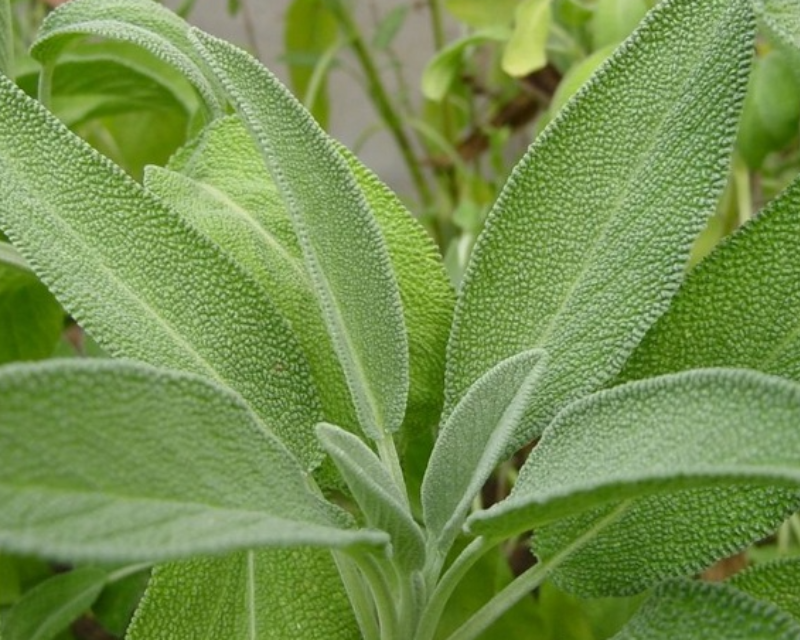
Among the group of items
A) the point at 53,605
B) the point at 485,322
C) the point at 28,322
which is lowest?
the point at 53,605

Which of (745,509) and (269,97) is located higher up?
(269,97)

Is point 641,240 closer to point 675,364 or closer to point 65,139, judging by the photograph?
point 675,364

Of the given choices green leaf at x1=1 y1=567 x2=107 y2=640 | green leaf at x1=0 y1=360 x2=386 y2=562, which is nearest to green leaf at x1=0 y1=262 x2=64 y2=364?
green leaf at x1=1 y1=567 x2=107 y2=640

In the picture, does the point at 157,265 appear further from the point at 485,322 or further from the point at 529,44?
the point at 529,44

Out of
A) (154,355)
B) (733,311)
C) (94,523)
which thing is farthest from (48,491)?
(733,311)

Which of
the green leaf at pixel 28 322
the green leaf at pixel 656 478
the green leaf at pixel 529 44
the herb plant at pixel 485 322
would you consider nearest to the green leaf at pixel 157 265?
the herb plant at pixel 485 322

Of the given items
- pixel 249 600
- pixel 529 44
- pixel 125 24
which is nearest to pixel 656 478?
pixel 249 600

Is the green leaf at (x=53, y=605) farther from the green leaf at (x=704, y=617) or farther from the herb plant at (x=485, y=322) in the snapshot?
the green leaf at (x=704, y=617)
